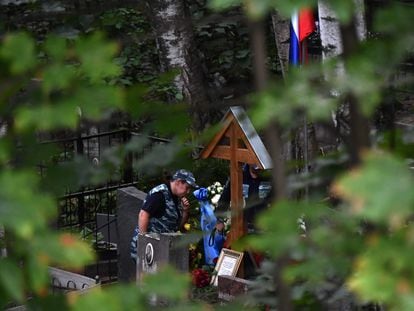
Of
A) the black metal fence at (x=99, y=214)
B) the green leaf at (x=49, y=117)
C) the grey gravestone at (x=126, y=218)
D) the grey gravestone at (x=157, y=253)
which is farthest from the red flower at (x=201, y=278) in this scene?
the green leaf at (x=49, y=117)

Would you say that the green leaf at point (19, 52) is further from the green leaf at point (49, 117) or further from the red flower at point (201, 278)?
the red flower at point (201, 278)

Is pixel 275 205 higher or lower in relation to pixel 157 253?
higher

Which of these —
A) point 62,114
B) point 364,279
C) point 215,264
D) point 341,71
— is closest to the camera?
point 364,279

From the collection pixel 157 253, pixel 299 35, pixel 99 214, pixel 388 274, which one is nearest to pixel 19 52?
pixel 388 274

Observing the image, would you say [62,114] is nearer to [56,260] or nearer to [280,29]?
[56,260]

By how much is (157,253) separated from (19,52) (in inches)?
237

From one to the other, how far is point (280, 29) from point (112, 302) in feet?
23.7

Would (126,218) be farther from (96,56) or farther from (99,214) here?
(96,56)

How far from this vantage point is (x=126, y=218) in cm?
868

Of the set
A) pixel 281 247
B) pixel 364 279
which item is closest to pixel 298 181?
pixel 281 247

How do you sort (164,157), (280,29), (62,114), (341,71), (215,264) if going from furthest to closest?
1. (280,29)
2. (215,264)
3. (164,157)
4. (341,71)
5. (62,114)

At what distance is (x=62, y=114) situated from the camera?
42.6 inches

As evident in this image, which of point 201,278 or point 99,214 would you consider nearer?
point 201,278

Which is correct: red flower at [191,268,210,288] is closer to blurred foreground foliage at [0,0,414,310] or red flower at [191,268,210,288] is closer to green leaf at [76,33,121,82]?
blurred foreground foliage at [0,0,414,310]
